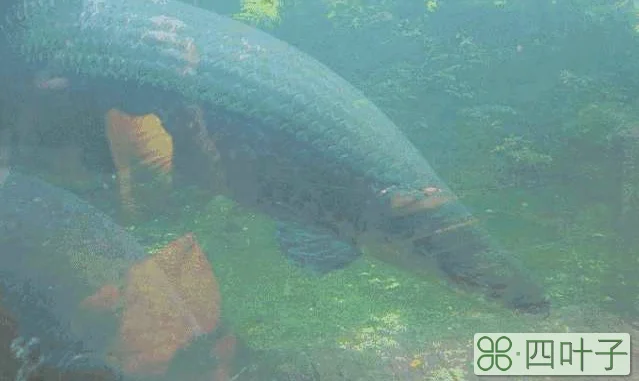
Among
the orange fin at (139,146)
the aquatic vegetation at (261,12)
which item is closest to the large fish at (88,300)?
the orange fin at (139,146)

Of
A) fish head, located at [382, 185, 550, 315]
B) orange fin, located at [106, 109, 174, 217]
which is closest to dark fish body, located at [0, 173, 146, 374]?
orange fin, located at [106, 109, 174, 217]

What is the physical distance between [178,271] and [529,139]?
3.62m

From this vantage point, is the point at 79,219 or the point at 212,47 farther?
the point at 79,219

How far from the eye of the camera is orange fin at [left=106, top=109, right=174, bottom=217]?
1591 mm

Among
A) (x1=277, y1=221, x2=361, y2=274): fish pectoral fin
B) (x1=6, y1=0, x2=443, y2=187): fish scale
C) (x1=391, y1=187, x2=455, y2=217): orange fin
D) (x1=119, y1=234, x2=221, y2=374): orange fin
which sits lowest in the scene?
(x1=119, y1=234, x2=221, y2=374): orange fin

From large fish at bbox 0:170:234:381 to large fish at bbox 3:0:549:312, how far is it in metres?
0.49

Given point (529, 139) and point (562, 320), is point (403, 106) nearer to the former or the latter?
point (529, 139)

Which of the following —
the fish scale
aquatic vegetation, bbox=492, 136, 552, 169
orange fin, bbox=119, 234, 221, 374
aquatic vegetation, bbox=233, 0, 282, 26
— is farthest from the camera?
aquatic vegetation, bbox=233, 0, 282, 26

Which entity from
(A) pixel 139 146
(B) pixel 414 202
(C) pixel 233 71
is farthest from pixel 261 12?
(B) pixel 414 202

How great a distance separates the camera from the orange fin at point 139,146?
5.22ft

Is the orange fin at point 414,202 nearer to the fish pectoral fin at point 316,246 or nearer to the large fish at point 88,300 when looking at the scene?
the fish pectoral fin at point 316,246

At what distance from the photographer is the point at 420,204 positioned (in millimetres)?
1543

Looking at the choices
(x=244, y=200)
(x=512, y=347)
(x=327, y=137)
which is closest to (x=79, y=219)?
(x=244, y=200)

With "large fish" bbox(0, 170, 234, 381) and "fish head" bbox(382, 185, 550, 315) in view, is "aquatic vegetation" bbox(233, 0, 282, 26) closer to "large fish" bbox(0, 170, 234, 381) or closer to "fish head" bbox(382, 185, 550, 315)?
"large fish" bbox(0, 170, 234, 381)
